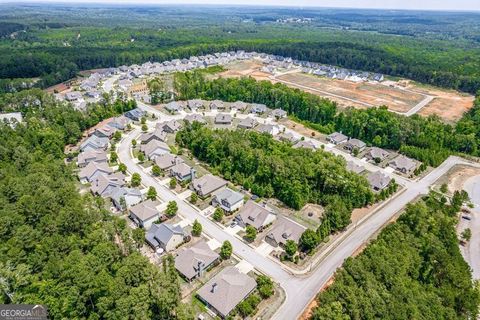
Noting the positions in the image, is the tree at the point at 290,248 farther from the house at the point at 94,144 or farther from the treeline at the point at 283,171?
the house at the point at 94,144

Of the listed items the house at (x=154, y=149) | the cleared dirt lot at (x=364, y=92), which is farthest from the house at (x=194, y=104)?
the cleared dirt lot at (x=364, y=92)

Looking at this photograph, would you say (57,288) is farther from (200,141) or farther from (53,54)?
(53,54)

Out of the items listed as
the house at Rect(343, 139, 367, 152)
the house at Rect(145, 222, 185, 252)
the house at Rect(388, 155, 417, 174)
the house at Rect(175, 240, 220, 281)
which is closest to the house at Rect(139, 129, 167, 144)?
the house at Rect(145, 222, 185, 252)

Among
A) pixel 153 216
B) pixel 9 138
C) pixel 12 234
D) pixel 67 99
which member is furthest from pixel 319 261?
pixel 67 99

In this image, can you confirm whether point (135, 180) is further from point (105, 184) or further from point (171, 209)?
point (171, 209)

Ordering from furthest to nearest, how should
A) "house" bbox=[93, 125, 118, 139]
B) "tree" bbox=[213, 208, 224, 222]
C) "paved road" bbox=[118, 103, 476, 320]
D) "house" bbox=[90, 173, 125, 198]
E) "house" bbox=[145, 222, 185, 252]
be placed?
"house" bbox=[93, 125, 118, 139]
"house" bbox=[90, 173, 125, 198]
"tree" bbox=[213, 208, 224, 222]
"house" bbox=[145, 222, 185, 252]
"paved road" bbox=[118, 103, 476, 320]

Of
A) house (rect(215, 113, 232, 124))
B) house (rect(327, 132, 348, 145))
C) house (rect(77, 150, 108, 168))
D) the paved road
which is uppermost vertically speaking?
A: house (rect(215, 113, 232, 124))

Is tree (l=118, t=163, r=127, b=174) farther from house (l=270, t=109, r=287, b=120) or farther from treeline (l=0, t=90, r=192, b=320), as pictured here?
house (l=270, t=109, r=287, b=120)

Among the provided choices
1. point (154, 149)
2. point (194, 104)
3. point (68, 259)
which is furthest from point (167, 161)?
point (194, 104)
